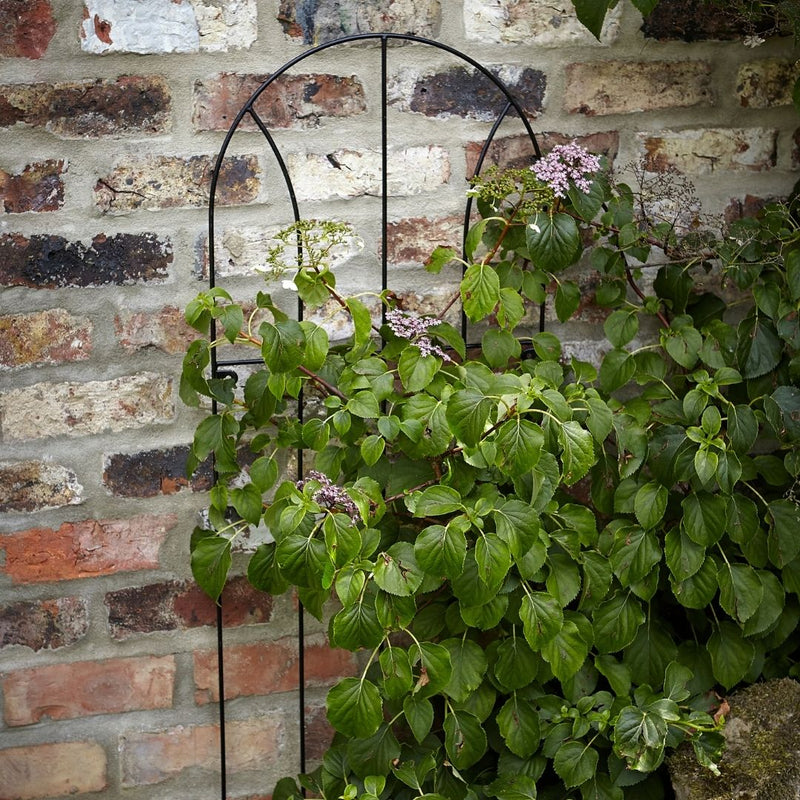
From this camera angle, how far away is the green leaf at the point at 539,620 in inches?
54.8

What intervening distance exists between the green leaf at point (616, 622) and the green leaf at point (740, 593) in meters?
0.13

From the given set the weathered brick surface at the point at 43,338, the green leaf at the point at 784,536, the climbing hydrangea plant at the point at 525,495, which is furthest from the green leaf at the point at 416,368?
the green leaf at the point at 784,536

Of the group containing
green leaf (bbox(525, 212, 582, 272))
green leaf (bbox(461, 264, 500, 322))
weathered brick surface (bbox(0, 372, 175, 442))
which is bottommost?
weathered brick surface (bbox(0, 372, 175, 442))

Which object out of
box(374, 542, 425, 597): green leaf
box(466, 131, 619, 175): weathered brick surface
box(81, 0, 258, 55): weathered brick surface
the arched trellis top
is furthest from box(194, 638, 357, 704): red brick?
box(81, 0, 258, 55): weathered brick surface

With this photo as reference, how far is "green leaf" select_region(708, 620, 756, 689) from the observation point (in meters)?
1.54

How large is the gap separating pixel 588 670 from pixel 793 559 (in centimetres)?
37

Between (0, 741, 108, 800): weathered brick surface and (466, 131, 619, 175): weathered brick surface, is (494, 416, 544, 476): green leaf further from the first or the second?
(0, 741, 108, 800): weathered brick surface

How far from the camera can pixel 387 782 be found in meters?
1.52

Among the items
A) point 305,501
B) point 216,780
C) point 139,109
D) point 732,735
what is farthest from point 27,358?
point 732,735

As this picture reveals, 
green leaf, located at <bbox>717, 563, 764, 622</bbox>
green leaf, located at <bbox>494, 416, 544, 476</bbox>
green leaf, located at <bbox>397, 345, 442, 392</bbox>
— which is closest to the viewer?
green leaf, located at <bbox>494, 416, 544, 476</bbox>

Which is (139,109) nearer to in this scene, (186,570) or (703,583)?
(186,570)

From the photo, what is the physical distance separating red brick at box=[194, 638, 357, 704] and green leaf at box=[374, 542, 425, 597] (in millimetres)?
386

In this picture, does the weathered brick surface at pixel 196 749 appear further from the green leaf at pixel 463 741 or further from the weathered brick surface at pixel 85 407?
the weathered brick surface at pixel 85 407

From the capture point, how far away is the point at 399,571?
4.34ft
